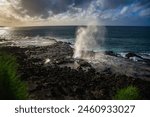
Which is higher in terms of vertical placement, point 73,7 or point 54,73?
point 73,7

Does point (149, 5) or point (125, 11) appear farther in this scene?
point (149, 5)

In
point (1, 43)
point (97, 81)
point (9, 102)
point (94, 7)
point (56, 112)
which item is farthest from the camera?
point (1, 43)

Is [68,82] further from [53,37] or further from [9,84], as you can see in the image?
[53,37]

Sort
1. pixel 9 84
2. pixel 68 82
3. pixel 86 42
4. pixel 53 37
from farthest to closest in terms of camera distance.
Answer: pixel 53 37 < pixel 86 42 < pixel 68 82 < pixel 9 84

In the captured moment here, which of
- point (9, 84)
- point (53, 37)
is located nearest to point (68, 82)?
point (9, 84)

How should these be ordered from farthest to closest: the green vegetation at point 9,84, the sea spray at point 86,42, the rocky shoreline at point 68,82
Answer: the sea spray at point 86,42 → the rocky shoreline at point 68,82 → the green vegetation at point 9,84

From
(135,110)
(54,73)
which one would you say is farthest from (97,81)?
(135,110)

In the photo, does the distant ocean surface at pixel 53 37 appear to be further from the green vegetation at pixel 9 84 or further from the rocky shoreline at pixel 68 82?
the green vegetation at pixel 9 84

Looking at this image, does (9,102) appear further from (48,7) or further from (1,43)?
(1,43)

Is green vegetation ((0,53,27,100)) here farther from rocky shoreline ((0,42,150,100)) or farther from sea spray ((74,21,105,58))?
sea spray ((74,21,105,58))

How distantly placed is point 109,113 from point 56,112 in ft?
2.77

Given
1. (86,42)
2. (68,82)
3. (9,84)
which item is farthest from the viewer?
(86,42)

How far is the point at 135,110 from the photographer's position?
201 inches

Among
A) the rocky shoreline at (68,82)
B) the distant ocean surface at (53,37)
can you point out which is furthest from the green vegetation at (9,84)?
the distant ocean surface at (53,37)
